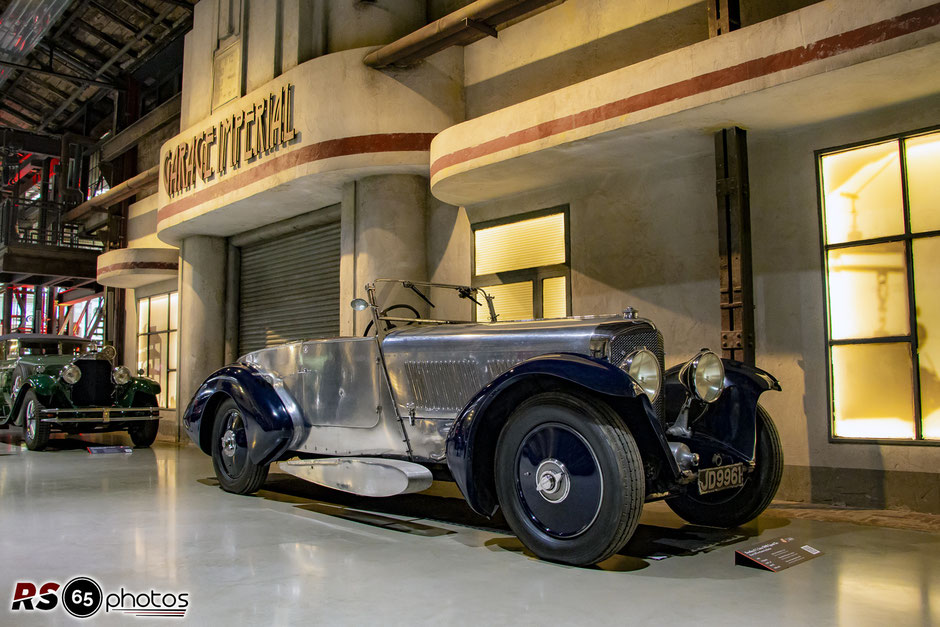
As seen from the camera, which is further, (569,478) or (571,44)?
(571,44)

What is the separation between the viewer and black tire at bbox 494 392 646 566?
3104mm

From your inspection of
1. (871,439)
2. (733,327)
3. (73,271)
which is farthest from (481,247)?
(73,271)

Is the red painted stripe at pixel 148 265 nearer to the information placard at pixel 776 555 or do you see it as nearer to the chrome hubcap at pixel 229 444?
the chrome hubcap at pixel 229 444

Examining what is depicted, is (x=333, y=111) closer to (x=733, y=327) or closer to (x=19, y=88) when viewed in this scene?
(x=733, y=327)

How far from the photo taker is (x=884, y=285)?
5.18m

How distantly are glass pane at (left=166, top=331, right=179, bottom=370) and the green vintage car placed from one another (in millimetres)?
2781

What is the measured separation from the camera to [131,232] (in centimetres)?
1505

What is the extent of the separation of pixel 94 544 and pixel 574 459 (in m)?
2.56

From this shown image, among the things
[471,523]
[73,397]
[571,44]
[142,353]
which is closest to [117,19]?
[142,353]

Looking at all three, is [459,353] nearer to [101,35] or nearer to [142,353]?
[142,353]

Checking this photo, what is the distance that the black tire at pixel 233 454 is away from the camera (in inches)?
213

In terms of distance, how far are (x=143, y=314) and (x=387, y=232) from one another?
8655mm

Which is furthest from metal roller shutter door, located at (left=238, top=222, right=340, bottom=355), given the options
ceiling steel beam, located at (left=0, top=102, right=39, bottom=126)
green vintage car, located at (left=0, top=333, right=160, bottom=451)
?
ceiling steel beam, located at (left=0, top=102, right=39, bottom=126)

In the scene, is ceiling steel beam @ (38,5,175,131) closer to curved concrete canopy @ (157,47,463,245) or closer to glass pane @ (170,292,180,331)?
glass pane @ (170,292,180,331)
